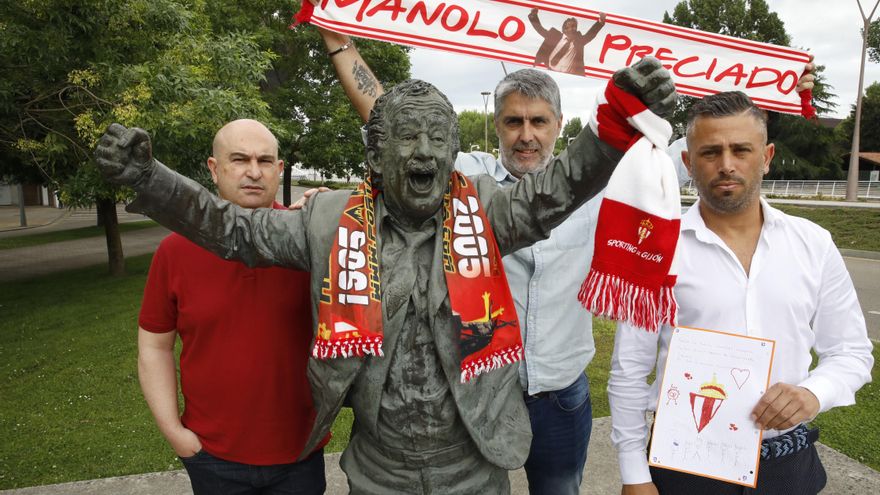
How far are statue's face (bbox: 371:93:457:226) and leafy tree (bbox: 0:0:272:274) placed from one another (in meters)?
4.99

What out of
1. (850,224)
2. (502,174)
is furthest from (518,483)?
(850,224)

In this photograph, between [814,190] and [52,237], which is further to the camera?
[814,190]

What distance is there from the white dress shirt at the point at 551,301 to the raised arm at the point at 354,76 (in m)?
0.93

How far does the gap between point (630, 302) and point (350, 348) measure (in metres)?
0.81

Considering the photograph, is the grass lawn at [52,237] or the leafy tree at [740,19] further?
the leafy tree at [740,19]

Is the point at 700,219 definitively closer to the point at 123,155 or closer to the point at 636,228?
the point at 636,228

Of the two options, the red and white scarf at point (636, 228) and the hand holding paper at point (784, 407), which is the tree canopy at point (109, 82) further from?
the hand holding paper at point (784, 407)

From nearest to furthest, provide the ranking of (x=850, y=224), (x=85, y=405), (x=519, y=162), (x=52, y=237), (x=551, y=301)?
(x=551, y=301), (x=519, y=162), (x=85, y=405), (x=850, y=224), (x=52, y=237)

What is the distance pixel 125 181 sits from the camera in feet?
4.99

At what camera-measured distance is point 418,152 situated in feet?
5.52

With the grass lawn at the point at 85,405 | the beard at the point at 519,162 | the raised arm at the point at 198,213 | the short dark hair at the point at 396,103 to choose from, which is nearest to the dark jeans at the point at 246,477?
the raised arm at the point at 198,213

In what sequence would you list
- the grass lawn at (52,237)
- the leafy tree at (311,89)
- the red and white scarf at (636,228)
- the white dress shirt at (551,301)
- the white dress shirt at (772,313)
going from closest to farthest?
the red and white scarf at (636,228), the white dress shirt at (772,313), the white dress shirt at (551,301), the leafy tree at (311,89), the grass lawn at (52,237)

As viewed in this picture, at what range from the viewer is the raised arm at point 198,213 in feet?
4.97

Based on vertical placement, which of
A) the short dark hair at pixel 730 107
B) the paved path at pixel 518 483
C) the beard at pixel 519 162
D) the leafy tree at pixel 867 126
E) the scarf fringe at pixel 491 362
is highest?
the leafy tree at pixel 867 126
